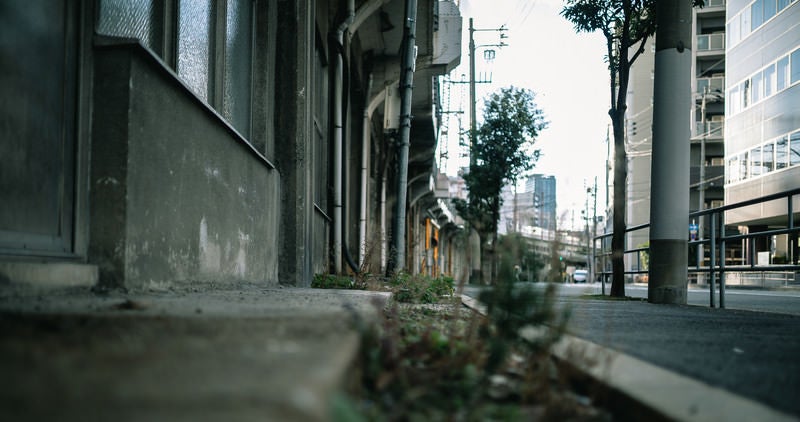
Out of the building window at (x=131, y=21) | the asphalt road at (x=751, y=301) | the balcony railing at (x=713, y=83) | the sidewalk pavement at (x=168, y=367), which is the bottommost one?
the asphalt road at (x=751, y=301)

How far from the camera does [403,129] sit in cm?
1197

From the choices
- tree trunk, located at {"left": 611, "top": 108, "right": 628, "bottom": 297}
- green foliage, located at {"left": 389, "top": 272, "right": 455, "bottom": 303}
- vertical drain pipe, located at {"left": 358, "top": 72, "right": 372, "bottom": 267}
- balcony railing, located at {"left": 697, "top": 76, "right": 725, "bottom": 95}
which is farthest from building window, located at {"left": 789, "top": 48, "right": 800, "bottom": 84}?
green foliage, located at {"left": 389, "top": 272, "right": 455, "bottom": 303}

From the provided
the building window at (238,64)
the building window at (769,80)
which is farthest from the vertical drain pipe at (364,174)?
the building window at (769,80)

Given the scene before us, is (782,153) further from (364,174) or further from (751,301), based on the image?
(364,174)

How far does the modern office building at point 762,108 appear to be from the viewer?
1114 inches

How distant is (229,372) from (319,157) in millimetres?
10460

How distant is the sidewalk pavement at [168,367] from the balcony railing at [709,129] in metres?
52.1

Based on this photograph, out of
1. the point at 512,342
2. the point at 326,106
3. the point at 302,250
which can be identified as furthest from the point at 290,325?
the point at 326,106

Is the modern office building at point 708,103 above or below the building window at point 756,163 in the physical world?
above

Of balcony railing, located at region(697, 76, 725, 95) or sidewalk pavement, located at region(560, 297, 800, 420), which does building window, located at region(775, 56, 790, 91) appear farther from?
sidewalk pavement, located at region(560, 297, 800, 420)

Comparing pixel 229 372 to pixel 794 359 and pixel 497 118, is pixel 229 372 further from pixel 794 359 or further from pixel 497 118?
pixel 497 118

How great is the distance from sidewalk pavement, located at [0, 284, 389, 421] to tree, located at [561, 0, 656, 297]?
11.1 metres

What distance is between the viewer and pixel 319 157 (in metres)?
11.6

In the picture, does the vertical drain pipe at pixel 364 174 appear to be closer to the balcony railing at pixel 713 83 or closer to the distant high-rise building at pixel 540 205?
the distant high-rise building at pixel 540 205
